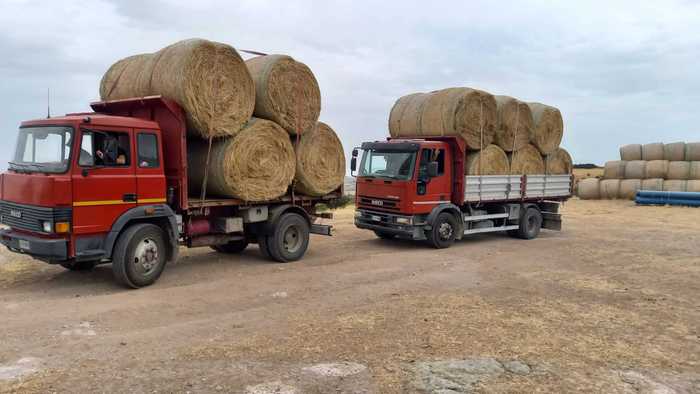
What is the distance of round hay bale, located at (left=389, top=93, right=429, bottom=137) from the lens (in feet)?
45.3

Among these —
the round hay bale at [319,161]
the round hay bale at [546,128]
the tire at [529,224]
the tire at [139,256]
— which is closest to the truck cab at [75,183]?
the tire at [139,256]

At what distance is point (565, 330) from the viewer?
21.8 ft

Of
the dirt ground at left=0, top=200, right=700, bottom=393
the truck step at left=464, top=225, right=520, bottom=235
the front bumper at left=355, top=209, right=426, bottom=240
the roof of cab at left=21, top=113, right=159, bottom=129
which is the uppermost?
the roof of cab at left=21, top=113, right=159, bottom=129

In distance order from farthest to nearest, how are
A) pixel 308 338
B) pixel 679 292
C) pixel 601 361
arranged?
pixel 679 292
pixel 308 338
pixel 601 361

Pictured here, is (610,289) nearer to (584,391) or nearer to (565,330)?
(565,330)

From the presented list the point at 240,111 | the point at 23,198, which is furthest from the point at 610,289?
the point at 23,198

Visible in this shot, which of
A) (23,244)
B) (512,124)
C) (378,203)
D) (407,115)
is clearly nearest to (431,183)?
(378,203)

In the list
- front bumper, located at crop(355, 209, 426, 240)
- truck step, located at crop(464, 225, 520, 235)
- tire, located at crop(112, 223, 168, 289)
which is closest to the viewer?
tire, located at crop(112, 223, 168, 289)

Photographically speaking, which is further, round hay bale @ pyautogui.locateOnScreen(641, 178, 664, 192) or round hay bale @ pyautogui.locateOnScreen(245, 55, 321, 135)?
round hay bale @ pyautogui.locateOnScreen(641, 178, 664, 192)

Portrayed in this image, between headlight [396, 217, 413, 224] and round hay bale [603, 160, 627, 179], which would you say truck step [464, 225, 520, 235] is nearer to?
headlight [396, 217, 413, 224]

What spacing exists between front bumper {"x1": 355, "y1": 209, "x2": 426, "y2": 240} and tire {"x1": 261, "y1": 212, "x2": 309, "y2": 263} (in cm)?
234

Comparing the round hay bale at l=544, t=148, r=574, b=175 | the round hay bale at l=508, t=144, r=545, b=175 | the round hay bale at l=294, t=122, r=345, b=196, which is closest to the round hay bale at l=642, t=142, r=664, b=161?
the round hay bale at l=544, t=148, r=574, b=175

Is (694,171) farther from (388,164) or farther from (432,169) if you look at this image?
(388,164)

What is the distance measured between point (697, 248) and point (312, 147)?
9.46 m
